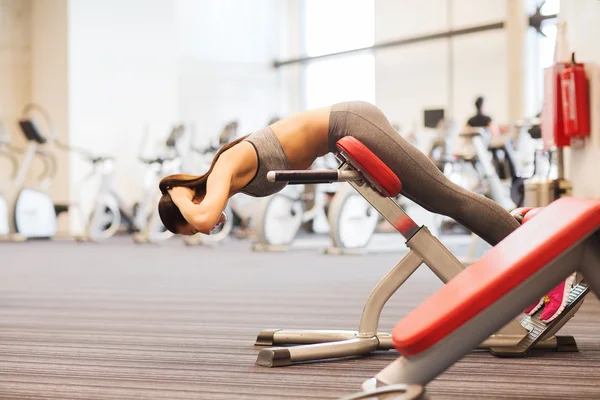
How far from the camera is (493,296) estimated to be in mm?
992

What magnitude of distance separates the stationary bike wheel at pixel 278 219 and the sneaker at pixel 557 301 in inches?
175

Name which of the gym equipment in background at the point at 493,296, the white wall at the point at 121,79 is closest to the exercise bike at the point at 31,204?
the white wall at the point at 121,79

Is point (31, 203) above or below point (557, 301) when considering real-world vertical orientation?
above

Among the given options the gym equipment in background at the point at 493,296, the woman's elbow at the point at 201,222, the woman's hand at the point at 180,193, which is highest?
the woman's hand at the point at 180,193

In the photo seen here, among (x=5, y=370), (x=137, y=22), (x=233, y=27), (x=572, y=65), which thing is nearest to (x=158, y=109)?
(x=137, y=22)

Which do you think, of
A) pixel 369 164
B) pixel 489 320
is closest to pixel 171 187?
pixel 369 164

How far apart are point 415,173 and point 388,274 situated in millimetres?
235

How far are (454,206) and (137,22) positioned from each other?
30.0ft

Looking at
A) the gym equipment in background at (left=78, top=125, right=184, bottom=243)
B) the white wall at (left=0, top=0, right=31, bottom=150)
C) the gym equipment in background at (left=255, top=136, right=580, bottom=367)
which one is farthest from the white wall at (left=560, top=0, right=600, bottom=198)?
the white wall at (left=0, top=0, right=31, bottom=150)

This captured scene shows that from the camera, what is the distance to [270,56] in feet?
38.4

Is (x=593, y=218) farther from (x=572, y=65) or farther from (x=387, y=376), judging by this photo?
(x=572, y=65)

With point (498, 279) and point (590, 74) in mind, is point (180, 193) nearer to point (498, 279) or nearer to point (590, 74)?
point (498, 279)

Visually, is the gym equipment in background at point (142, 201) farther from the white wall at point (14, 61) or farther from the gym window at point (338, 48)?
the gym window at point (338, 48)

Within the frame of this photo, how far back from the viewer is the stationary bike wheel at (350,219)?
553cm
